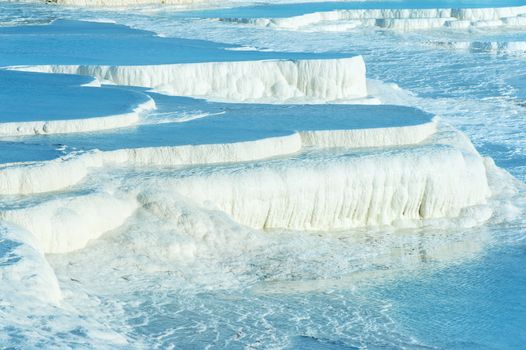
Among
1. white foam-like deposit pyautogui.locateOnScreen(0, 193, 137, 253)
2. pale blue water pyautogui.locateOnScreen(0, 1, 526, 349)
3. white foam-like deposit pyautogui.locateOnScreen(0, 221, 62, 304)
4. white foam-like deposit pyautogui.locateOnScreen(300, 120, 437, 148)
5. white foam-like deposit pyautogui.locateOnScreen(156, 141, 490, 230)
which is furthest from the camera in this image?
white foam-like deposit pyautogui.locateOnScreen(300, 120, 437, 148)

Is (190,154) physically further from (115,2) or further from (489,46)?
(115,2)

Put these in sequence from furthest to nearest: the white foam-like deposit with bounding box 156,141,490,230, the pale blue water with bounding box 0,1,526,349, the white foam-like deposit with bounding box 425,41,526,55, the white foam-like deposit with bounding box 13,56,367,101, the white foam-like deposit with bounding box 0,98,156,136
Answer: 1. the white foam-like deposit with bounding box 425,41,526,55
2. the white foam-like deposit with bounding box 13,56,367,101
3. the white foam-like deposit with bounding box 0,98,156,136
4. the white foam-like deposit with bounding box 156,141,490,230
5. the pale blue water with bounding box 0,1,526,349

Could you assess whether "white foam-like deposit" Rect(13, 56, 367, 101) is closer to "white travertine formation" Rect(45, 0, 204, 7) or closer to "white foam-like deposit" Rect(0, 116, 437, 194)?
"white foam-like deposit" Rect(0, 116, 437, 194)

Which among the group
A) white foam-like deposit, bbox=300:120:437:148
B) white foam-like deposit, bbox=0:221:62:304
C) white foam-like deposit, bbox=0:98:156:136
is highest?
white foam-like deposit, bbox=0:98:156:136

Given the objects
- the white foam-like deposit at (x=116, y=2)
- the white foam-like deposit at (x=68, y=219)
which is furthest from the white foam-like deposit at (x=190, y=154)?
the white foam-like deposit at (x=116, y=2)

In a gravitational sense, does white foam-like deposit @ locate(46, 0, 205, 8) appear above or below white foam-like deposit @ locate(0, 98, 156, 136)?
below

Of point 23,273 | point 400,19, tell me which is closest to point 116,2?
point 400,19

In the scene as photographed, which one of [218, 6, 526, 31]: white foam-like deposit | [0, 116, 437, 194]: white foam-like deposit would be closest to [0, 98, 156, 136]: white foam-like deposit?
[0, 116, 437, 194]: white foam-like deposit
